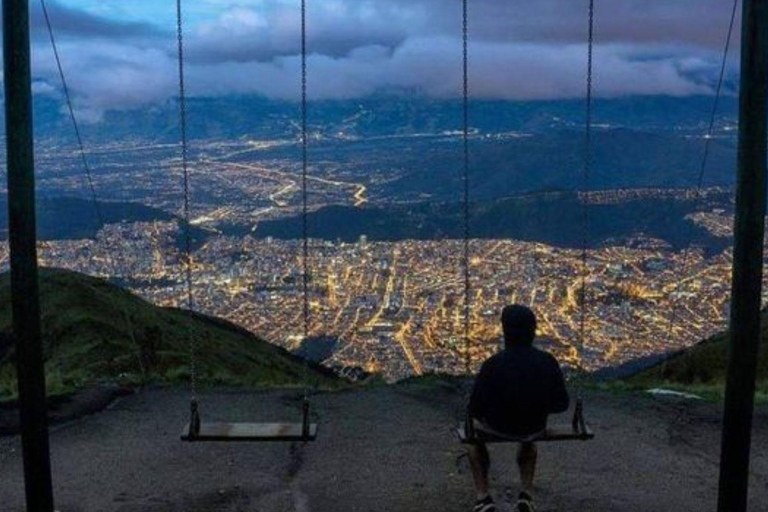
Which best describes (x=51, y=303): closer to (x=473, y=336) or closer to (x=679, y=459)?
(x=473, y=336)

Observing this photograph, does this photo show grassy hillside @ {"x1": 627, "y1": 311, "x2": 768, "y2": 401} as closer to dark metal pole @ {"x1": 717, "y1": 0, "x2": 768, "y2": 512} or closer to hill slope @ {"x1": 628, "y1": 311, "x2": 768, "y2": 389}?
hill slope @ {"x1": 628, "y1": 311, "x2": 768, "y2": 389}

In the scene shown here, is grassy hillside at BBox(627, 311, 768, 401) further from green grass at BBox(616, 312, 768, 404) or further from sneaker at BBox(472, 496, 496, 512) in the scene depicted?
sneaker at BBox(472, 496, 496, 512)

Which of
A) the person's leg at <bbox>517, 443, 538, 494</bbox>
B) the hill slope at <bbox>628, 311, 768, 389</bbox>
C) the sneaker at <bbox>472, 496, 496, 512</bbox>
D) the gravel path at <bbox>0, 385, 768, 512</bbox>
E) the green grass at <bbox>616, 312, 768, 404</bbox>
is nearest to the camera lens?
the sneaker at <bbox>472, 496, 496, 512</bbox>

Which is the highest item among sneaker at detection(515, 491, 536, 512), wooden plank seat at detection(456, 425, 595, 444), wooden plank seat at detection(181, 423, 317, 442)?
wooden plank seat at detection(456, 425, 595, 444)

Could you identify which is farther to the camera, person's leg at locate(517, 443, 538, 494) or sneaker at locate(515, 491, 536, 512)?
person's leg at locate(517, 443, 538, 494)

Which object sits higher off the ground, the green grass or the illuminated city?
the green grass

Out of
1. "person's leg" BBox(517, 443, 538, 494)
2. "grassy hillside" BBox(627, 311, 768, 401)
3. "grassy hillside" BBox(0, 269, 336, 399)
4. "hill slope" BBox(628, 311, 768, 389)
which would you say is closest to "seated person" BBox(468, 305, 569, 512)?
"person's leg" BBox(517, 443, 538, 494)

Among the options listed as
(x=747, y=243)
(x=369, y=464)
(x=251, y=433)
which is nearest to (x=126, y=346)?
(x=369, y=464)

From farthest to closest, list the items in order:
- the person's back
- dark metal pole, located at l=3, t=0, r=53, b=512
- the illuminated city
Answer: the illuminated city → the person's back → dark metal pole, located at l=3, t=0, r=53, b=512
